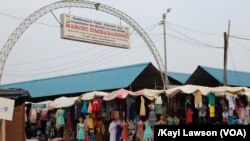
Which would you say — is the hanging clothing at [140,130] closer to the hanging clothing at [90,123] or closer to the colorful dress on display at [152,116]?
the colorful dress on display at [152,116]

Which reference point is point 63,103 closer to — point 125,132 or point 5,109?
point 125,132

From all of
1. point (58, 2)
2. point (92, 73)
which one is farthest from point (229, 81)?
point (58, 2)

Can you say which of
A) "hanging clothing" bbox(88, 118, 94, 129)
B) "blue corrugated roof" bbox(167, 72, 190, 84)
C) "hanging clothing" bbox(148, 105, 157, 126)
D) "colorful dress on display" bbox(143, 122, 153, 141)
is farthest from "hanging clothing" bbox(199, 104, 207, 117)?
"blue corrugated roof" bbox(167, 72, 190, 84)

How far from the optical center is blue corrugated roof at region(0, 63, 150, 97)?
92.3 feet

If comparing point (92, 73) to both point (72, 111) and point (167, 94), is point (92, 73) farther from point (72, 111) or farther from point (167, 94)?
point (167, 94)

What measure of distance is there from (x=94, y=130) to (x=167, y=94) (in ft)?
11.6

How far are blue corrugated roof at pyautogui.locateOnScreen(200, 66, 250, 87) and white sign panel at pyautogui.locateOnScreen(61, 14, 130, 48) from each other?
5.97 meters

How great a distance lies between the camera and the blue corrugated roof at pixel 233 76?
101ft

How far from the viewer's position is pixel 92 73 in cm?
3228

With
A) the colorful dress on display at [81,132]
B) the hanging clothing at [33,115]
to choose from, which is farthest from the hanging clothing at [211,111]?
the hanging clothing at [33,115]

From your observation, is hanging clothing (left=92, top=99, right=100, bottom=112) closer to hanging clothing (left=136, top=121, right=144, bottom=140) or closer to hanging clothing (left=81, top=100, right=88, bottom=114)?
hanging clothing (left=81, top=100, right=88, bottom=114)

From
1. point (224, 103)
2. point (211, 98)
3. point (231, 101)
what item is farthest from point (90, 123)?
point (231, 101)

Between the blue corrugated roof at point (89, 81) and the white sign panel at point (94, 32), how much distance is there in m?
2.06

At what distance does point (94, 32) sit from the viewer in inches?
1121
